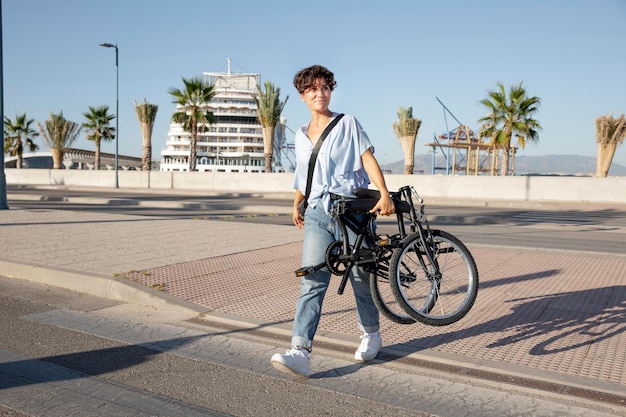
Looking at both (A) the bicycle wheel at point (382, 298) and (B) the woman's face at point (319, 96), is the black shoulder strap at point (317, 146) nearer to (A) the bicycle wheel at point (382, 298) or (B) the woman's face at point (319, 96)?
(B) the woman's face at point (319, 96)

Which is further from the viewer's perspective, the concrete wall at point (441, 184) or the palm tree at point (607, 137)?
the palm tree at point (607, 137)

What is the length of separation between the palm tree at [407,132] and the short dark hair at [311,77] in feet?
128

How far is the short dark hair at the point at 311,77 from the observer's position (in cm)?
394

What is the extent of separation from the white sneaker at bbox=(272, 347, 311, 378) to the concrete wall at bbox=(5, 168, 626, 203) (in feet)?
91.3

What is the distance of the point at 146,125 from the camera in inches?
1987

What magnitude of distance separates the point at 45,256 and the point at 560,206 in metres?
22.1

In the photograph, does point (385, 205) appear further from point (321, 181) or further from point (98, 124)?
point (98, 124)

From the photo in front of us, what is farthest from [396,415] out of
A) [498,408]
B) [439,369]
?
[439,369]

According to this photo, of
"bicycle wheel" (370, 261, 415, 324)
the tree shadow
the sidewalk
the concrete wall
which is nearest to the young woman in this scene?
"bicycle wheel" (370, 261, 415, 324)

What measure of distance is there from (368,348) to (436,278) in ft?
2.14

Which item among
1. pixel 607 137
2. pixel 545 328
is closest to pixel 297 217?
pixel 545 328

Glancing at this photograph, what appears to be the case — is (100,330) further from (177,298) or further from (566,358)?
(566,358)

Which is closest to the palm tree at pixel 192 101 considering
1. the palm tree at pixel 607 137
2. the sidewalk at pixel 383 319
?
the palm tree at pixel 607 137

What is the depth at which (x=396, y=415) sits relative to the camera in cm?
327
